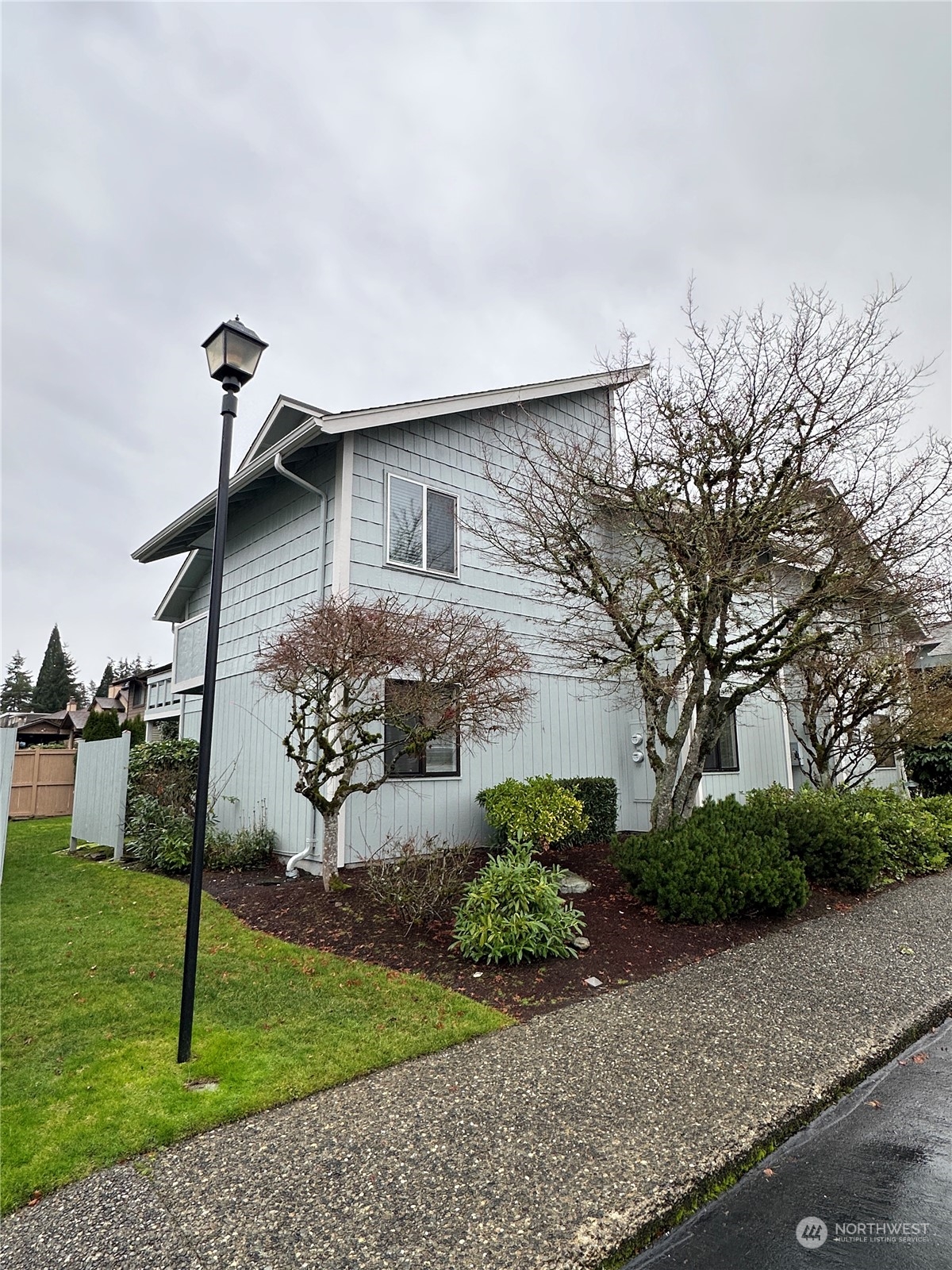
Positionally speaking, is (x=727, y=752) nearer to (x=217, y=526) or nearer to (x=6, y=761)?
(x=217, y=526)

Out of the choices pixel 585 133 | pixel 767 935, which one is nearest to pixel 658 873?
pixel 767 935

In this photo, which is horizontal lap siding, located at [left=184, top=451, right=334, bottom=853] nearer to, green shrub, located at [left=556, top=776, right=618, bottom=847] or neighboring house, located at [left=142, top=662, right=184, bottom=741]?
neighboring house, located at [left=142, top=662, right=184, bottom=741]

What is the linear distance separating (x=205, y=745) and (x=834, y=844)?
7197 millimetres

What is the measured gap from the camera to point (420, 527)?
9.80 meters

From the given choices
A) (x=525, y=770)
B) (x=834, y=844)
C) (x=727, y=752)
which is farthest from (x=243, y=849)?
(x=727, y=752)

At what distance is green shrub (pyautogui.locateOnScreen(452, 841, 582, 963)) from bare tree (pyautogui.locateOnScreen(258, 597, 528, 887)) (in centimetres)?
198

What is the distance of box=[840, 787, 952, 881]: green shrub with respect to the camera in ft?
30.1

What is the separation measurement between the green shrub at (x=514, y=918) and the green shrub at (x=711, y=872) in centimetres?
97

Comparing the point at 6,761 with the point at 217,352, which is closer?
the point at 217,352

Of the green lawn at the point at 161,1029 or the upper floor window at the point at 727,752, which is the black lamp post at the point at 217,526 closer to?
the green lawn at the point at 161,1029

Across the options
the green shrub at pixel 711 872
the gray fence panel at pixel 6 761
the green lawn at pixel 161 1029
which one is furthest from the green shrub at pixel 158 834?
the green shrub at pixel 711 872

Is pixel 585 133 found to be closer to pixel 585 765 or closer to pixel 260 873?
pixel 585 765

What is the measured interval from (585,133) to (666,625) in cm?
652

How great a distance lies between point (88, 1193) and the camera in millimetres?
2787
